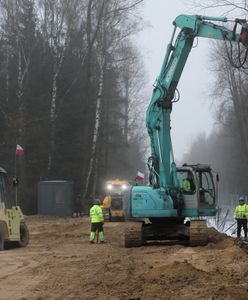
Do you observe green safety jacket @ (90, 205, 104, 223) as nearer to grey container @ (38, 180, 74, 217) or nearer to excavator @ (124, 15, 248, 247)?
excavator @ (124, 15, 248, 247)

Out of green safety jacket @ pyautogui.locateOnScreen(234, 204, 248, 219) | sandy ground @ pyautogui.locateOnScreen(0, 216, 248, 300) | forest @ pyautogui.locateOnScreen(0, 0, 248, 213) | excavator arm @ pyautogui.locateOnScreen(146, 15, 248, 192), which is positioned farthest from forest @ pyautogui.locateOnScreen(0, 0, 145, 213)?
sandy ground @ pyautogui.locateOnScreen(0, 216, 248, 300)

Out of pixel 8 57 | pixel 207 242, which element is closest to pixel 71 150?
pixel 8 57

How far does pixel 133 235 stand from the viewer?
715 inches

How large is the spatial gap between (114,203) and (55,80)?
34.3ft

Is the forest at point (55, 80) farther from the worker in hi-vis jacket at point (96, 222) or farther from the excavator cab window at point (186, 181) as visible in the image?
the excavator cab window at point (186, 181)

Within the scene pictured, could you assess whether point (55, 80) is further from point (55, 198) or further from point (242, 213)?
point (242, 213)

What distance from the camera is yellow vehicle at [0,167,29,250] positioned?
1853 cm

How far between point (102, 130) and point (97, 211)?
29.9 meters

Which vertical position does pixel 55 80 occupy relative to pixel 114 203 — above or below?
above

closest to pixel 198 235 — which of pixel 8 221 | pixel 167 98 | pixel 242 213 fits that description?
pixel 167 98

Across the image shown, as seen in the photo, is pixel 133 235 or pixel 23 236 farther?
pixel 23 236

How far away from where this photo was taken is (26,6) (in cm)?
4125

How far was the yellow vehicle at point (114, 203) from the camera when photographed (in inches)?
1383

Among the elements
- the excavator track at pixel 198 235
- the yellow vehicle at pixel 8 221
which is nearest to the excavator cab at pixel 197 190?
the excavator track at pixel 198 235
